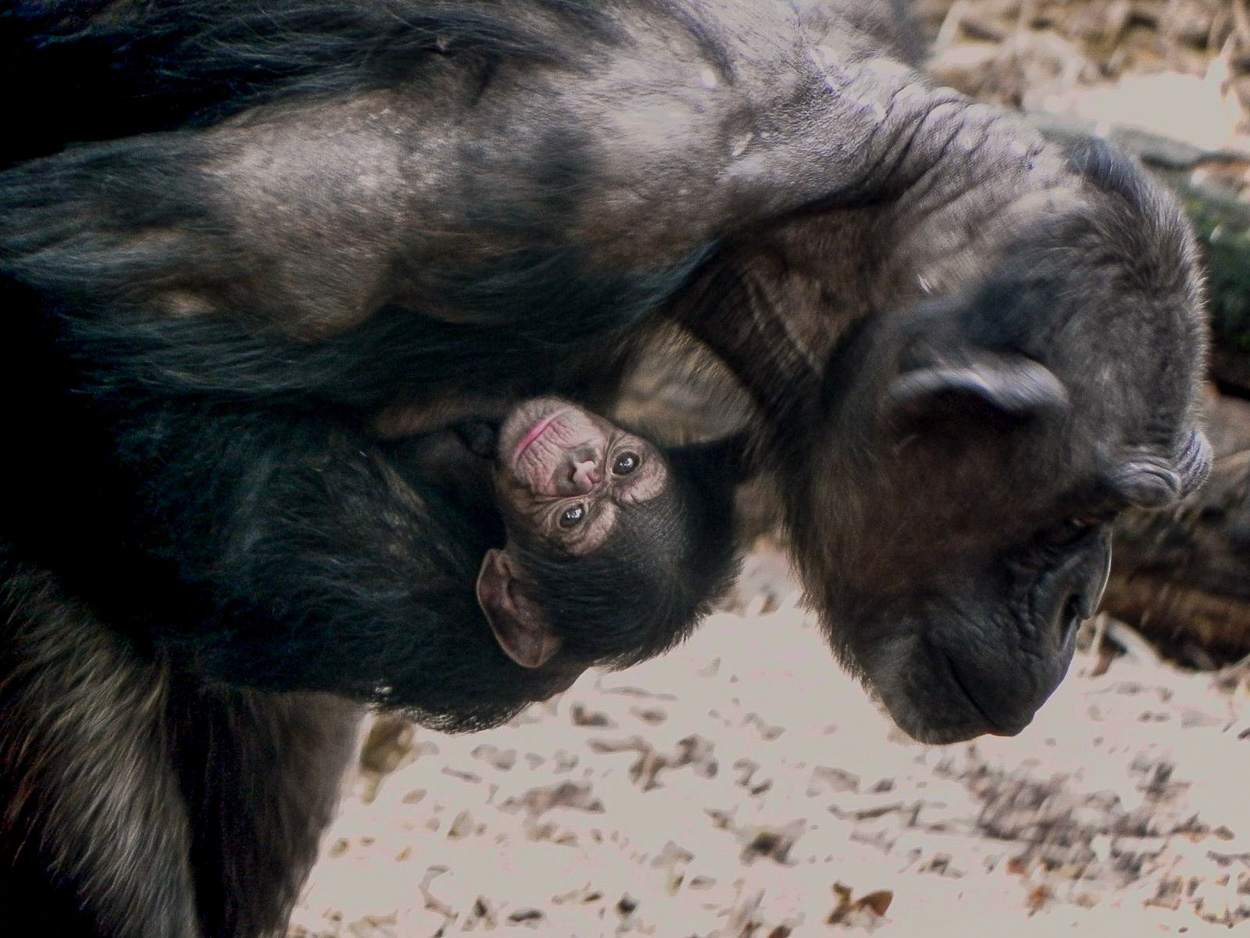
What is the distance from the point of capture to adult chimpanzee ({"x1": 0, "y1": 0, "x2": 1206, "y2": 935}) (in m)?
2.63

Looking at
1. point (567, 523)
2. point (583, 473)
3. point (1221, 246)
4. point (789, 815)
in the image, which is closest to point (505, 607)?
point (567, 523)

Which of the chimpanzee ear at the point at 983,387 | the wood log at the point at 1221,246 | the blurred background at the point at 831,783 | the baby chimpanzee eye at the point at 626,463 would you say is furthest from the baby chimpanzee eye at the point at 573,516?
the wood log at the point at 1221,246

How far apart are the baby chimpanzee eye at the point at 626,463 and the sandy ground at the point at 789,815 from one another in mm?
1331

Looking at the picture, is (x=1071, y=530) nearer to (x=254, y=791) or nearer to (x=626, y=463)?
(x=626, y=463)

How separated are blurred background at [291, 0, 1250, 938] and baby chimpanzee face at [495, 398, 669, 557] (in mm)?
325

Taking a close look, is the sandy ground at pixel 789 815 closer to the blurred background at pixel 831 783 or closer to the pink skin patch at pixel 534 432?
the blurred background at pixel 831 783

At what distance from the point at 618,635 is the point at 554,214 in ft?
3.27

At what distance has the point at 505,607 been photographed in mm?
3199

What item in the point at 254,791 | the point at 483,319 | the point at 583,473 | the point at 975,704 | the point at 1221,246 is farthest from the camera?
the point at 1221,246

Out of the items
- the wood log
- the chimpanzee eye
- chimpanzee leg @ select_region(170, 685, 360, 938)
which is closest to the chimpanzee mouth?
the chimpanzee eye

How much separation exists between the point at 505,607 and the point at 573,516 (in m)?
0.23

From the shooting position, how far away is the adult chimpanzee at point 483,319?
2.63 metres

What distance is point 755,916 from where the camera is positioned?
155 inches

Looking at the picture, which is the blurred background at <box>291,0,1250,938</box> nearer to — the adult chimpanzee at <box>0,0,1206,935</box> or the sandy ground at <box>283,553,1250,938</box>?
the sandy ground at <box>283,553,1250,938</box>
